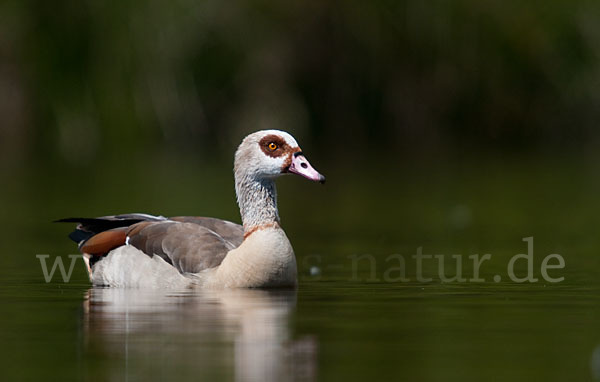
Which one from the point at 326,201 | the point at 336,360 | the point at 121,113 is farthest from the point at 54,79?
the point at 336,360

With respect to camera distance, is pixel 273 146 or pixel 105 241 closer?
pixel 273 146

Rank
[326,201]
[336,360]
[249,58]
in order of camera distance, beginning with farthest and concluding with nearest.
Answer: [249,58] < [326,201] < [336,360]

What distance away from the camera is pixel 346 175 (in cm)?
2775

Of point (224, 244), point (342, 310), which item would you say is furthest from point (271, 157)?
point (342, 310)

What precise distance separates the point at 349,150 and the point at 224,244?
24.9 m

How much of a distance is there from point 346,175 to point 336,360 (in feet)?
66.2

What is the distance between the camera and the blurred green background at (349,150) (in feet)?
29.1

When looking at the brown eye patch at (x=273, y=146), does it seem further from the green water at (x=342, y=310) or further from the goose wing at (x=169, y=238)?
the green water at (x=342, y=310)

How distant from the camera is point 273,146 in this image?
37.6 ft

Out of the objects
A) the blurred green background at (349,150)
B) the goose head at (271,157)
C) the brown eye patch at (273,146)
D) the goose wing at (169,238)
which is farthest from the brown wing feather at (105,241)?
the brown eye patch at (273,146)

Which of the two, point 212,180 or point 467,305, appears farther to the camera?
point 212,180

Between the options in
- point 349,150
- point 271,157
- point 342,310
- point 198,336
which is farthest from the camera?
point 349,150

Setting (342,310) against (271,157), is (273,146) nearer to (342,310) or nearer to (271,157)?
(271,157)

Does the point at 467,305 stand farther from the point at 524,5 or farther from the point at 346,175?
the point at 524,5
